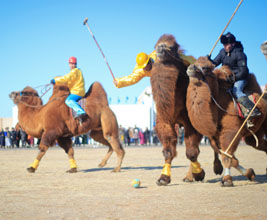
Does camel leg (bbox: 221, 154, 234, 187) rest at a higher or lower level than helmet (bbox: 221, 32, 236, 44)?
lower

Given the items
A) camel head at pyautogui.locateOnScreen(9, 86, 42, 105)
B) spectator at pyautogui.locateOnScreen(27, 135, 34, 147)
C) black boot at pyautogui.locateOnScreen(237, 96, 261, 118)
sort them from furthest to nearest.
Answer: spectator at pyautogui.locateOnScreen(27, 135, 34, 147) < camel head at pyautogui.locateOnScreen(9, 86, 42, 105) < black boot at pyautogui.locateOnScreen(237, 96, 261, 118)

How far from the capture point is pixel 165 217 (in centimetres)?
456

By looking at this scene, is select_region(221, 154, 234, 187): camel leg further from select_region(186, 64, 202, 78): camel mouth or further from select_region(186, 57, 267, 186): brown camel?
select_region(186, 64, 202, 78): camel mouth

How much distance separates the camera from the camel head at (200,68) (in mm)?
7082

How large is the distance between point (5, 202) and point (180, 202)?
246 cm

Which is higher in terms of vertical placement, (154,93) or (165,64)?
(165,64)

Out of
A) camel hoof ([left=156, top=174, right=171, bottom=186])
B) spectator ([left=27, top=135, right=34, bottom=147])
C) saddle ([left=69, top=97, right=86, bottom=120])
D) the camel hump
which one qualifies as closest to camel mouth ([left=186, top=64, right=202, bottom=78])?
camel hoof ([left=156, top=174, right=171, bottom=186])

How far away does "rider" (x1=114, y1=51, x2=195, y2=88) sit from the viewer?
807cm

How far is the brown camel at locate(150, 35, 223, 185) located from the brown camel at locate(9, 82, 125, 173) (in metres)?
3.43

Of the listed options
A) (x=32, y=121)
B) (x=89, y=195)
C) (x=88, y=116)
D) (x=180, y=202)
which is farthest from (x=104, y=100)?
(x=180, y=202)

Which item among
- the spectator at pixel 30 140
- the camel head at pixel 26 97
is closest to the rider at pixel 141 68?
the camel head at pixel 26 97

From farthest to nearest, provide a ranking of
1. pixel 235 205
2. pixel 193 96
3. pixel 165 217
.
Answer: pixel 193 96 < pixel 235 205 < pixel 165 217

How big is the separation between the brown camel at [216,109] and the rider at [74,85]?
14.3 ft

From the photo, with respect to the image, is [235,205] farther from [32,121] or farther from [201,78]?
[32,121]
